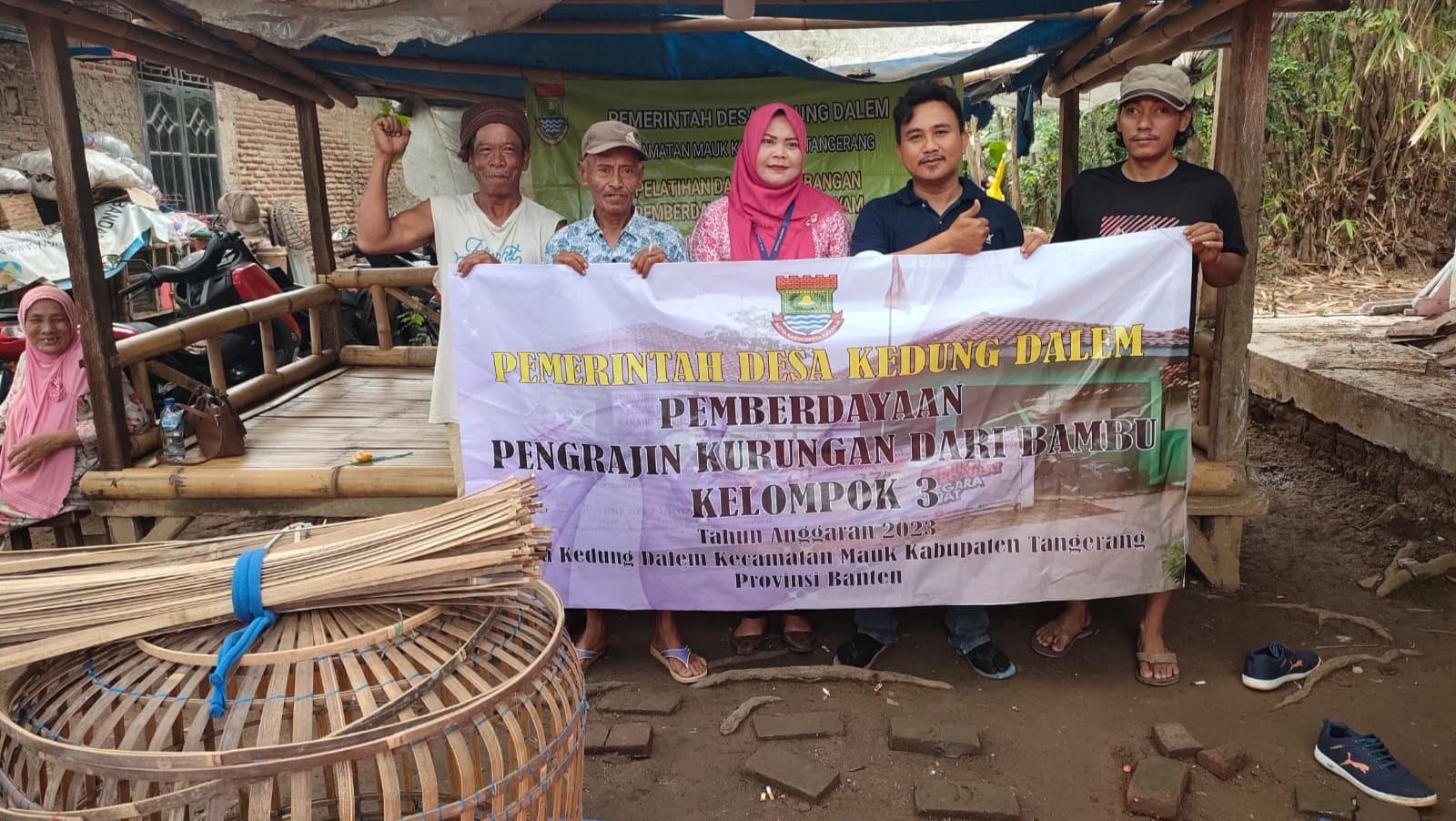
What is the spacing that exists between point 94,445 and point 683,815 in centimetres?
291

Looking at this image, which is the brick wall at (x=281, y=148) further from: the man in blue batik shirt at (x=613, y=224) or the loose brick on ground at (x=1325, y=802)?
the loose brick on ground at (x=1325, y=802)

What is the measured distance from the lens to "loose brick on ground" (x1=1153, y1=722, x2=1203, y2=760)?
8.92 ft

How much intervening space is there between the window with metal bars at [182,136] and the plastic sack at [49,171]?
5.21 feet

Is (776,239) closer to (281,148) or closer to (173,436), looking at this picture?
(173,436)

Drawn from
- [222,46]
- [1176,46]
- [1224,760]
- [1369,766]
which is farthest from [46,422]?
[1176,46]

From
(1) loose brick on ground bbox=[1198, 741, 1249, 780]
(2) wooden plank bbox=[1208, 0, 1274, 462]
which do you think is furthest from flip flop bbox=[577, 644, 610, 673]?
(2) wooden plank bbox=[1208, 0, 1274, 462]

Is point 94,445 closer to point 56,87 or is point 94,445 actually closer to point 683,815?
point 56,87

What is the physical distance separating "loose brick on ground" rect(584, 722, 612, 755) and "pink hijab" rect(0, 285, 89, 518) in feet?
8.16

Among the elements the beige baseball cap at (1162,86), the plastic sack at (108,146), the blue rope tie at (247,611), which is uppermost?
the plastic sack at (108,146)

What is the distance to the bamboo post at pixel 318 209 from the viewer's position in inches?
215

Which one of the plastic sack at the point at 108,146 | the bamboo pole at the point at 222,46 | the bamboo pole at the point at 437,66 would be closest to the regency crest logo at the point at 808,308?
the bamboo pole at the point at 222,46

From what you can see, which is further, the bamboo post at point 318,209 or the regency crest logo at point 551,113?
Result: the bamboo post at point 318,209

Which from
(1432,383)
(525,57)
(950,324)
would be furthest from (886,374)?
(1432,383)

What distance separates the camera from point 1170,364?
2.97 meters
